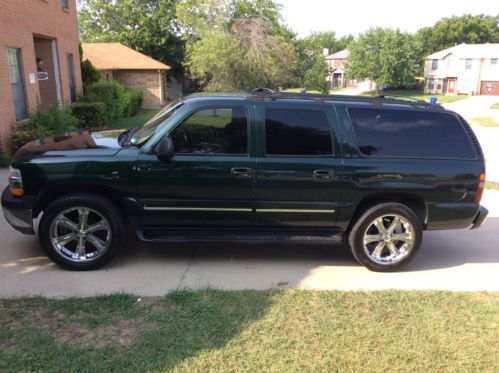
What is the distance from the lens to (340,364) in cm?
338

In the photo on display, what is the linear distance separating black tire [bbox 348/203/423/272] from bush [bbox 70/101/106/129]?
1267 centimetres

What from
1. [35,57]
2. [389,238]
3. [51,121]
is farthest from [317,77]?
[389,238]

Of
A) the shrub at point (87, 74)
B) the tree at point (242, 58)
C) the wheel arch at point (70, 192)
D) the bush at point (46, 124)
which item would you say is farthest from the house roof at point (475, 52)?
Answer: the wheel arch at point (70, 192)

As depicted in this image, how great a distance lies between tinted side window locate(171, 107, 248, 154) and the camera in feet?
15.8

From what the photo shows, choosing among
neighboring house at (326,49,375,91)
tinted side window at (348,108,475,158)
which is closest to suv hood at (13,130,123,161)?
tinted side window at (348,108,475,158)

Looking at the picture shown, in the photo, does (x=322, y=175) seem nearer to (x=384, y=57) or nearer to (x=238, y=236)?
(x=238, y=236)

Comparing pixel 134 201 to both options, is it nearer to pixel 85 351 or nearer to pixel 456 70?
pixel 85 351

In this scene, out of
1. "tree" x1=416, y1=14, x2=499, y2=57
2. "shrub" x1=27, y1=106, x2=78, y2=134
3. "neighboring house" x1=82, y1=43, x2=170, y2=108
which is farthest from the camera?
"tree" x1=416, y1=14, x2=499, y2=57

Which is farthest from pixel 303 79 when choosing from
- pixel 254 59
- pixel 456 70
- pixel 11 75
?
pixel 11 75

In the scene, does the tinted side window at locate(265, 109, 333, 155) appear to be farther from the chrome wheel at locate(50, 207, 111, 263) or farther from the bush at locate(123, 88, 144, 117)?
the bush at locate(123, 88, 144, 117)

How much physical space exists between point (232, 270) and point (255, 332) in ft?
4.41

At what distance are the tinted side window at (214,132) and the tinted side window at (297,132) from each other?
0.27 meters

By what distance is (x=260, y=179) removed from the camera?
4.82 m

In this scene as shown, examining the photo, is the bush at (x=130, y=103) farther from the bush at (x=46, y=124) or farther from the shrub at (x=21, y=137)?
the shrub at (x=21, y=137)
